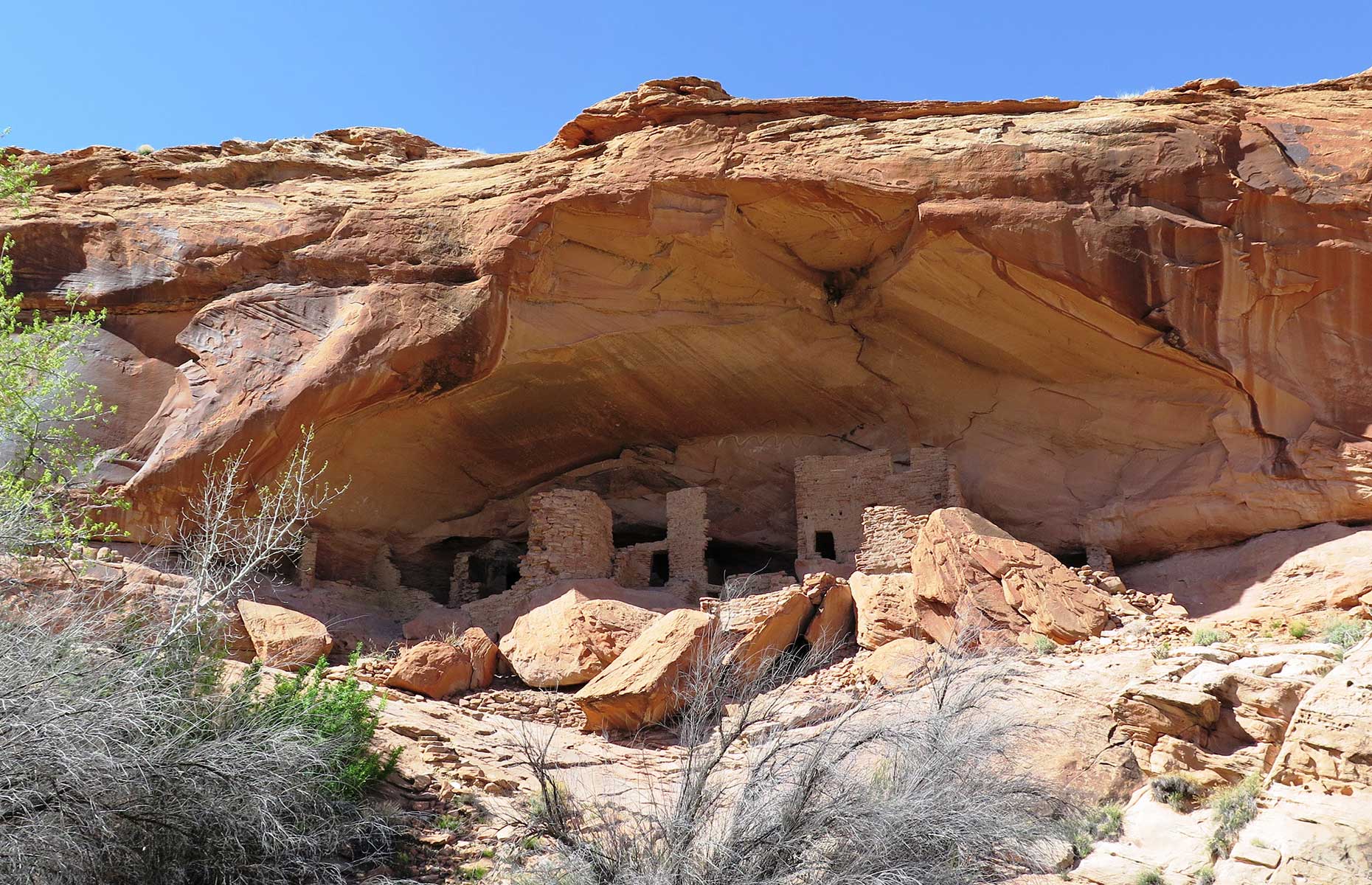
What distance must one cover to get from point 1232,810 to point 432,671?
287 inches

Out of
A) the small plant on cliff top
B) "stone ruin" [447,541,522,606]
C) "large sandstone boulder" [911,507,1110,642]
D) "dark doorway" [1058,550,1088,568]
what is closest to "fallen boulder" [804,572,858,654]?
"large sandstone boulder" [911,507,1110,642]

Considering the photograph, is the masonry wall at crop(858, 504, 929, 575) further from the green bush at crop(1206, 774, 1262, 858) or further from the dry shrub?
the green bush at crop(1206, 774, 1262, 858)

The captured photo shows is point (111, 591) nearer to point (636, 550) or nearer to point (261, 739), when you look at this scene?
point (261, 739)

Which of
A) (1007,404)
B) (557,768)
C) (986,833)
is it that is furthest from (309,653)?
(1007,404)

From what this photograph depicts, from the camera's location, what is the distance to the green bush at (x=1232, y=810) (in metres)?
6.81

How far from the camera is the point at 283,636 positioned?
38.5 feet

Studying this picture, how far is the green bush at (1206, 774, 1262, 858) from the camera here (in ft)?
22.4

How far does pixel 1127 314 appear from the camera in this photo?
1264cm

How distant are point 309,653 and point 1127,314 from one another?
9570 millimetres

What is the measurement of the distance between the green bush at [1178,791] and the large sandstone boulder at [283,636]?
7.92 meters

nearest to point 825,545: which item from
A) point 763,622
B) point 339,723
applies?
point 763,622

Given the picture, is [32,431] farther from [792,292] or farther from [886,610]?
[792,292]

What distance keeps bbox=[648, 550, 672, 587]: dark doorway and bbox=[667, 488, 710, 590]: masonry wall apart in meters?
0.92

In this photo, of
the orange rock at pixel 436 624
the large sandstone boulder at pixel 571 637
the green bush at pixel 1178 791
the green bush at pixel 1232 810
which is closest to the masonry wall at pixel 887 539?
the large sandstone boulder at pixel 571 637
